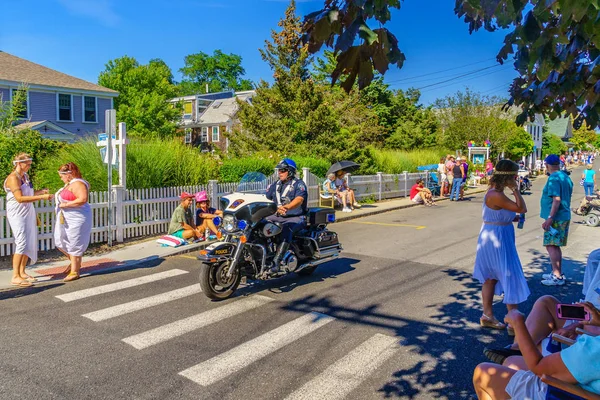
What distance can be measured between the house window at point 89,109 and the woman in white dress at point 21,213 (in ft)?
83.9

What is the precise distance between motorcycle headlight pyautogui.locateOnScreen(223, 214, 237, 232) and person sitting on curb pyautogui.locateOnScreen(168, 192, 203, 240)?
153 inches

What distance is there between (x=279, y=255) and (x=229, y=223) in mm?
913

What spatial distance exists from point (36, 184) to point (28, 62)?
22644mm

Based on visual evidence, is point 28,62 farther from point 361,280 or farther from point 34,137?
point 361,280

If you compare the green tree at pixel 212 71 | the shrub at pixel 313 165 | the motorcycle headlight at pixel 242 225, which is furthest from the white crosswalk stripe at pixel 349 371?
the green tree at pixel 212 71

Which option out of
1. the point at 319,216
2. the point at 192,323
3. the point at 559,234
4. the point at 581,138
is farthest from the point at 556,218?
the point at 581,138

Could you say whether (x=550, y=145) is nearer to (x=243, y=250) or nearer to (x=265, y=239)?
(x=265, y=239)

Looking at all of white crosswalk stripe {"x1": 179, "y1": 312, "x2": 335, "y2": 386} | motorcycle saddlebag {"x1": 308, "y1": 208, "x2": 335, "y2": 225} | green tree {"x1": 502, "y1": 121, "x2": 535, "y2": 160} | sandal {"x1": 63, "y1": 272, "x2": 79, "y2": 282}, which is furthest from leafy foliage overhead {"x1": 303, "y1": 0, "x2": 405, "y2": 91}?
green tree {"x1": 502, "y1": 121, "x2": 535, "y2": 160}

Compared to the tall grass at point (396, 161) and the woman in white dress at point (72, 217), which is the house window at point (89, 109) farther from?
the woman in white dress at point (72, 217)

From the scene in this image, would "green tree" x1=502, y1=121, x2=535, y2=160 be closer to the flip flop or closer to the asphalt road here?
the asphalt road

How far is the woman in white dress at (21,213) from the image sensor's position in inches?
261

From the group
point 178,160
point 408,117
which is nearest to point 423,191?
point 178,160

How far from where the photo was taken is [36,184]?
35.4ft

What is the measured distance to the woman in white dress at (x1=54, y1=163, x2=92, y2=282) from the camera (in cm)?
704
